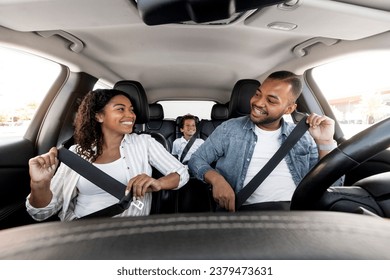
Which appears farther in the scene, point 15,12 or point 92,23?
point 92,23

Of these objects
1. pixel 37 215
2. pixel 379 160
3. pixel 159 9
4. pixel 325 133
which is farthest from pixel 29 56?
pixel 379 160

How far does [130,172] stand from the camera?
115cm

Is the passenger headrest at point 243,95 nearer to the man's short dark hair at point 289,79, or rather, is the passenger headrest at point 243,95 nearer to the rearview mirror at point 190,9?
the man's short dark hair at point 289,79

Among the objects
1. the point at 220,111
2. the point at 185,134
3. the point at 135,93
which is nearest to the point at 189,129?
the point at 185,134

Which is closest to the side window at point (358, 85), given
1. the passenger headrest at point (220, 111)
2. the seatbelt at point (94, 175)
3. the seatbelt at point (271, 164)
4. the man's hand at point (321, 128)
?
the man's hand at point (321, 128)

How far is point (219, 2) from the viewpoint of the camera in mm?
353

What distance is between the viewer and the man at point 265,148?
1254 mm

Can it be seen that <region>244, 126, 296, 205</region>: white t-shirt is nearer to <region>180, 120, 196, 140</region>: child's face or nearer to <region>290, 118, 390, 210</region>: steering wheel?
A: <region>290, 118, 390, 210</region>: steering wheel

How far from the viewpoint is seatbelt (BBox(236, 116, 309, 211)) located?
117 cm

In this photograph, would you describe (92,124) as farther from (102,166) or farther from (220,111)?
(220,111)

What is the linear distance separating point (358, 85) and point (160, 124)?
2.25 metres

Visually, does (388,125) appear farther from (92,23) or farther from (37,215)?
(92,23)

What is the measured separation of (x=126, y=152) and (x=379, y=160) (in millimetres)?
1232

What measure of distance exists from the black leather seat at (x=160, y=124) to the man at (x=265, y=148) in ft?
5.80
